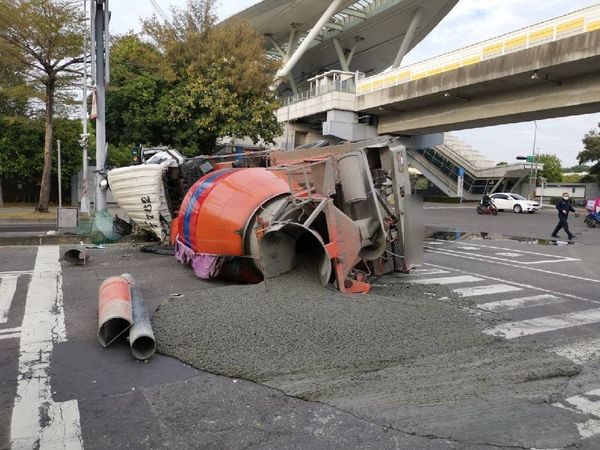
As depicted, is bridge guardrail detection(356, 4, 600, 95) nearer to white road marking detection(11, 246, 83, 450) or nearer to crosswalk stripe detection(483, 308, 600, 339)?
crosswalk stripe detection(483, 308, 600, 339)

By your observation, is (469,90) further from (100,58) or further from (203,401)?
(203,401)

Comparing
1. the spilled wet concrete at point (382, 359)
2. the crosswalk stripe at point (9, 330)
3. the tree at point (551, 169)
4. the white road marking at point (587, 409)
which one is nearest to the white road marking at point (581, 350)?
the spilled wet concrete at point (382, 359)

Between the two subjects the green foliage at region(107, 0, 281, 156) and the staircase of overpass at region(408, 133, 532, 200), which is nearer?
the green foliage at region(107, 0, 281, 156)

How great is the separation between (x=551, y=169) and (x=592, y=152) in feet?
66.2

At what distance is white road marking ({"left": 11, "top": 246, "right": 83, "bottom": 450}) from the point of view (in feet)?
10.9

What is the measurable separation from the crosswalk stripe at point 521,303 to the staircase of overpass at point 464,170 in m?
45.5

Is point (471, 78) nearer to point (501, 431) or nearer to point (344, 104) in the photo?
point (344, 104)

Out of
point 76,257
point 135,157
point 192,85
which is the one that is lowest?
point 76,257

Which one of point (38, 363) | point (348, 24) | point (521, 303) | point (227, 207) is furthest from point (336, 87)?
point (38, 363)

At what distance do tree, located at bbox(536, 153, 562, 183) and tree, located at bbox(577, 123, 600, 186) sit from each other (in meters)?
15.2

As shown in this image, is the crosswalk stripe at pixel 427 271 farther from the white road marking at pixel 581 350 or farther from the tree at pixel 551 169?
the tree at pixel 551 169

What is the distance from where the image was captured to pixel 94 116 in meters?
14.4

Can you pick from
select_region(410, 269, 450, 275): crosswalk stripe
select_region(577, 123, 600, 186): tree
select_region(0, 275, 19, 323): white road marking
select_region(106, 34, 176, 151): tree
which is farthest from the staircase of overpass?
select_region(0, 275, 19, 323): white road marking

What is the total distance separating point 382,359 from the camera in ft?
15.3
